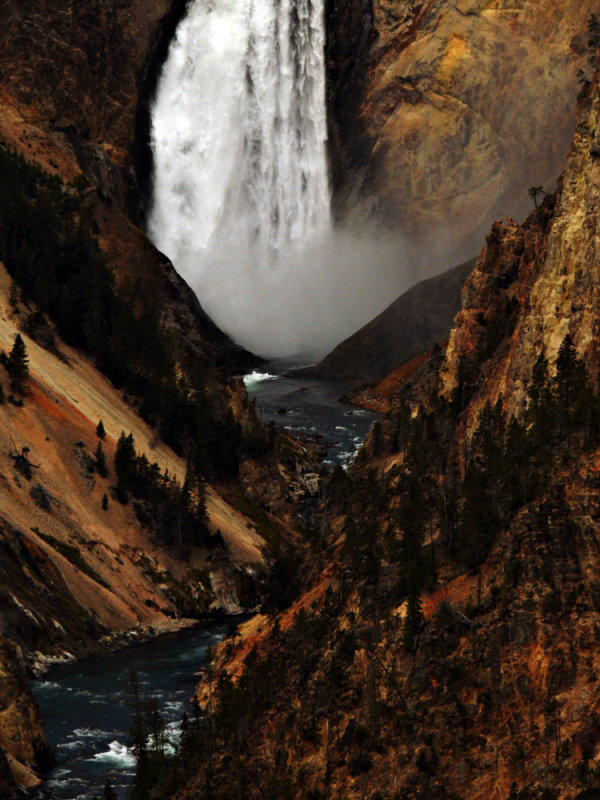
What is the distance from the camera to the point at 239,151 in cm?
19250

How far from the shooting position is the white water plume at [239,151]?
188m

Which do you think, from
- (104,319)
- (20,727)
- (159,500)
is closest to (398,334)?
(104,319)

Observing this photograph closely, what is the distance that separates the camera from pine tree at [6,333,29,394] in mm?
101750

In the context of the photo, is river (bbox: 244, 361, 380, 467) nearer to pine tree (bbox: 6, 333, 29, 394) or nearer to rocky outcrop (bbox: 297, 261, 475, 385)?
rocky outcrop (bbox: 297, 261, 475, 385)

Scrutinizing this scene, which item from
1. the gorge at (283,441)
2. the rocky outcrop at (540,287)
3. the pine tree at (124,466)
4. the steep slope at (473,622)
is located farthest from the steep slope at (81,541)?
the rocky outcrop at (540,287)

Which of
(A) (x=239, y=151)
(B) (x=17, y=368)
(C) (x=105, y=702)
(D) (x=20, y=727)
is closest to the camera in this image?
(D) (x=20, y=727)

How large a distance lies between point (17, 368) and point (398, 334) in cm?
7925

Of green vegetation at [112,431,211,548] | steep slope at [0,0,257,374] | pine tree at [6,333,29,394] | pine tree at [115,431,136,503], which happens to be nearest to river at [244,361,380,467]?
steep slope at [0,0,257,374]

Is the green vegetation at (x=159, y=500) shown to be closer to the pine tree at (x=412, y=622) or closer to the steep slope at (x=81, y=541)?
the steep slope at (x=81, y=541)

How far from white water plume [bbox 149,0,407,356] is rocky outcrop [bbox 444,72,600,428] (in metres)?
109

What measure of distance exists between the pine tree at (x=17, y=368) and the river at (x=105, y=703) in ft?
83.8

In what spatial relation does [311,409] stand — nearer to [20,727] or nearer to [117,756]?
[117,756]

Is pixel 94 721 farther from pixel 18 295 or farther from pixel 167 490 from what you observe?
pixel 18 295

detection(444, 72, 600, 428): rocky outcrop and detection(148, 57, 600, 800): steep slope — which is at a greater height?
detection(444, 72, 600, 428): rocky outcrop
